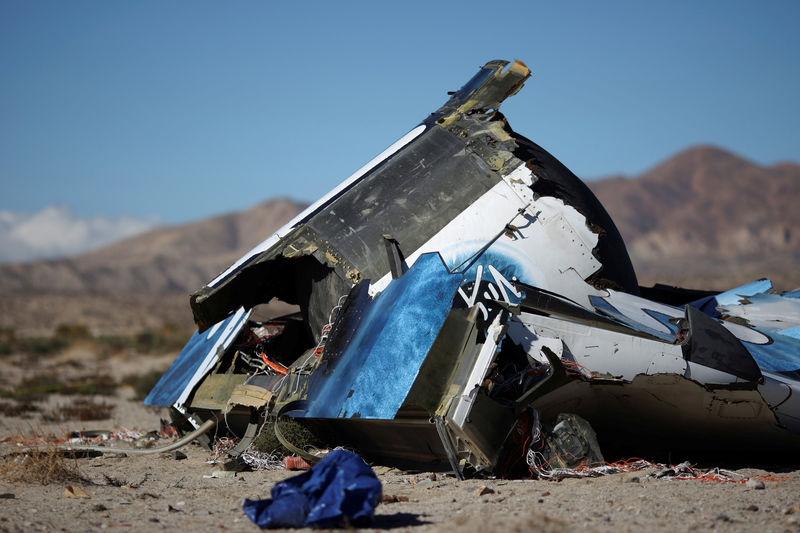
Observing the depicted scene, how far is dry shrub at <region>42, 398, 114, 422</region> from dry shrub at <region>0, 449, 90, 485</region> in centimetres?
617

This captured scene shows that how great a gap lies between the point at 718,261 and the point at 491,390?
108 meters

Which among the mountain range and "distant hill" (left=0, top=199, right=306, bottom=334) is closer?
"distant hill" (left=0, top=199, right=306, bottom=334)

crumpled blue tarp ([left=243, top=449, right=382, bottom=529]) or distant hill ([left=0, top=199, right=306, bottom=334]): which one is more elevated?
distant hill ([left=0, top=199, right=306, bottom=334])

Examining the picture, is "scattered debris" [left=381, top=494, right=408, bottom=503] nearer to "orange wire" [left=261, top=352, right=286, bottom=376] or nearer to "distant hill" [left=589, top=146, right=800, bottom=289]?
"orange wire" [left=261, top=352, right=286, bottom=376]

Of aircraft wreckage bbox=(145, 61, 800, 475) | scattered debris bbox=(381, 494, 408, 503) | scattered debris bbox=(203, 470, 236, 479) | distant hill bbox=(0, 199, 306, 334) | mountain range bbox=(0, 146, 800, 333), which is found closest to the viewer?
scattered debris bbox=(381, 494, 408, 503)

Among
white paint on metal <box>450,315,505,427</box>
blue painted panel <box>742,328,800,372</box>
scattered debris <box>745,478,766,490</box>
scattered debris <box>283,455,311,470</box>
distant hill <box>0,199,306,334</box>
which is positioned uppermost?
distant hill <box>0,199,306,334</box>

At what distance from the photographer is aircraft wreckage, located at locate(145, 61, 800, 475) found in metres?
6.57

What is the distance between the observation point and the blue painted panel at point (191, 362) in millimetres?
9367

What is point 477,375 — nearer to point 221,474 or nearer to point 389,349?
point 389,349

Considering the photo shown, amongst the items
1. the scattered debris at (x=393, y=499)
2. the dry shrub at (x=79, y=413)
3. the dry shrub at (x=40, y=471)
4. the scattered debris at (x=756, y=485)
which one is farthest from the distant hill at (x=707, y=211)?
the dry shrub at (x=40, y=471)

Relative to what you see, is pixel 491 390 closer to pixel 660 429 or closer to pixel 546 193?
pixel 660 429

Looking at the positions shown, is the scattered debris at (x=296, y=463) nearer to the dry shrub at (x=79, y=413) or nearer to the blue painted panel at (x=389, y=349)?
the blue painted panel at (x=389, y=349)

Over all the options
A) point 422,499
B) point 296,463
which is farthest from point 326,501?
point 296,463

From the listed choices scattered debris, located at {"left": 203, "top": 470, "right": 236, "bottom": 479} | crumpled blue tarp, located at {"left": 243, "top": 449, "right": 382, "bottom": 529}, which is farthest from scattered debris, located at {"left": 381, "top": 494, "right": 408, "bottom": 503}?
scattered debris, located at {"left": 203, "top": 470, "right": 236, "bottom": 479}
